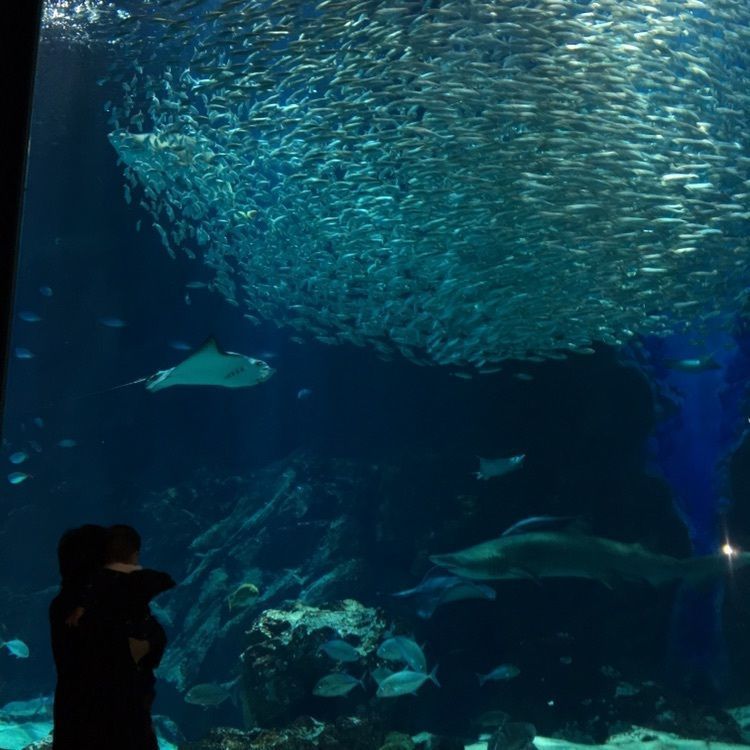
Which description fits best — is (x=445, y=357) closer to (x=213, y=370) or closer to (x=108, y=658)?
(x=213, y=370)

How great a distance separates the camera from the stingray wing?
7.26 meters

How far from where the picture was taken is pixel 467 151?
24.9 ft

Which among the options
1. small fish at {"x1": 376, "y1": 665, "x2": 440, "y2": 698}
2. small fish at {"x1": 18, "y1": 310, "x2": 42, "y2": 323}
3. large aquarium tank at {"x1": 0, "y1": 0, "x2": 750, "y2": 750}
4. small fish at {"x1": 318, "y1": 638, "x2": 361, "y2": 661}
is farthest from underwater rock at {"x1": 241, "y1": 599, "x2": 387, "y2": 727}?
small fish at {"x1": 18, "y1": 310, "x2": 42, "y2": 323}

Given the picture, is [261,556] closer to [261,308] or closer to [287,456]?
[287,456]

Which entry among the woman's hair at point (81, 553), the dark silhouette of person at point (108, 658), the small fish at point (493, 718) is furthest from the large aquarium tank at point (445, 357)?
the dark silhouette of person at point (108, 658)

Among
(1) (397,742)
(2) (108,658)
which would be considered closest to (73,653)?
(2) (108,658)

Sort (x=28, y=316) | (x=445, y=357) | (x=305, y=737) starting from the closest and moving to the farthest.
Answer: (x=305, y=737) → (x=445, y=357) → (x=28, y=316)

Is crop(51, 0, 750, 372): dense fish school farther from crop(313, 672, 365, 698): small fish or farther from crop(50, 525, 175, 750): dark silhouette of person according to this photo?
crop(50, 525, 175, 750): dark silhouette of person

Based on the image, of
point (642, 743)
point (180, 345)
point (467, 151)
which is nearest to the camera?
point (642, 743)

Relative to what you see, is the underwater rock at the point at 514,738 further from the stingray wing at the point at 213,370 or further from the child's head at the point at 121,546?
the child's head at the point at 121,546

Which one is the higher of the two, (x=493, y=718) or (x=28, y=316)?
(x=28, y=316)

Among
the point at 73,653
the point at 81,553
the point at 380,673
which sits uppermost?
the point at 81,553

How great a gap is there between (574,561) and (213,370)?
17.0ft

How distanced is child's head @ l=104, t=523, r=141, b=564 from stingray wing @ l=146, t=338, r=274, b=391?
5425mm
